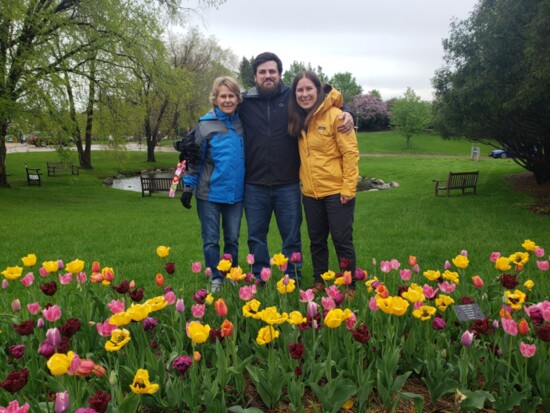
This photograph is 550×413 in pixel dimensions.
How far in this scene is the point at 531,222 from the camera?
948 cm

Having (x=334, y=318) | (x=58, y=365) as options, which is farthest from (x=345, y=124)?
(x=58, y=365)

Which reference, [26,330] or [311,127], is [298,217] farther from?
[26,330]

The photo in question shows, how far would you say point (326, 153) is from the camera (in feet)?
12.7

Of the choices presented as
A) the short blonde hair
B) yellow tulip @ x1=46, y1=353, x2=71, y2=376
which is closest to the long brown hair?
the short blonde hair

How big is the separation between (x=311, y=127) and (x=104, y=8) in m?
14.5

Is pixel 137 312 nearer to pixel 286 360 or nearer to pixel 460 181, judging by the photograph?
pixel 286 360

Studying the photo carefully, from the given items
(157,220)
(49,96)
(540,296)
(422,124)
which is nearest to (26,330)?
(540,296)

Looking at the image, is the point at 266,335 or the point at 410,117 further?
the point at 410,117

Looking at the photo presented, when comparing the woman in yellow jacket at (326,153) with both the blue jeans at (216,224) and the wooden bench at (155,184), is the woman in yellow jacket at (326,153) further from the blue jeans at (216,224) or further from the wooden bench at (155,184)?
the wooden bench at (155,184)

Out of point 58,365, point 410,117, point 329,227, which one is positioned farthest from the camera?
point 410,117

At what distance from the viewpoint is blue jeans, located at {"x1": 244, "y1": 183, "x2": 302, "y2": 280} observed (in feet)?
13.5

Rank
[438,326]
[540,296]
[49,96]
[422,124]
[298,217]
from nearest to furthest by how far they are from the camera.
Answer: [438,326] < [540,296] < [298,217] < [49,96] < [422,124]

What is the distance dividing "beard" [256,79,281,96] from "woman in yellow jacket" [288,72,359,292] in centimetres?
17

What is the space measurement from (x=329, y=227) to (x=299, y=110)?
42.9 inches
